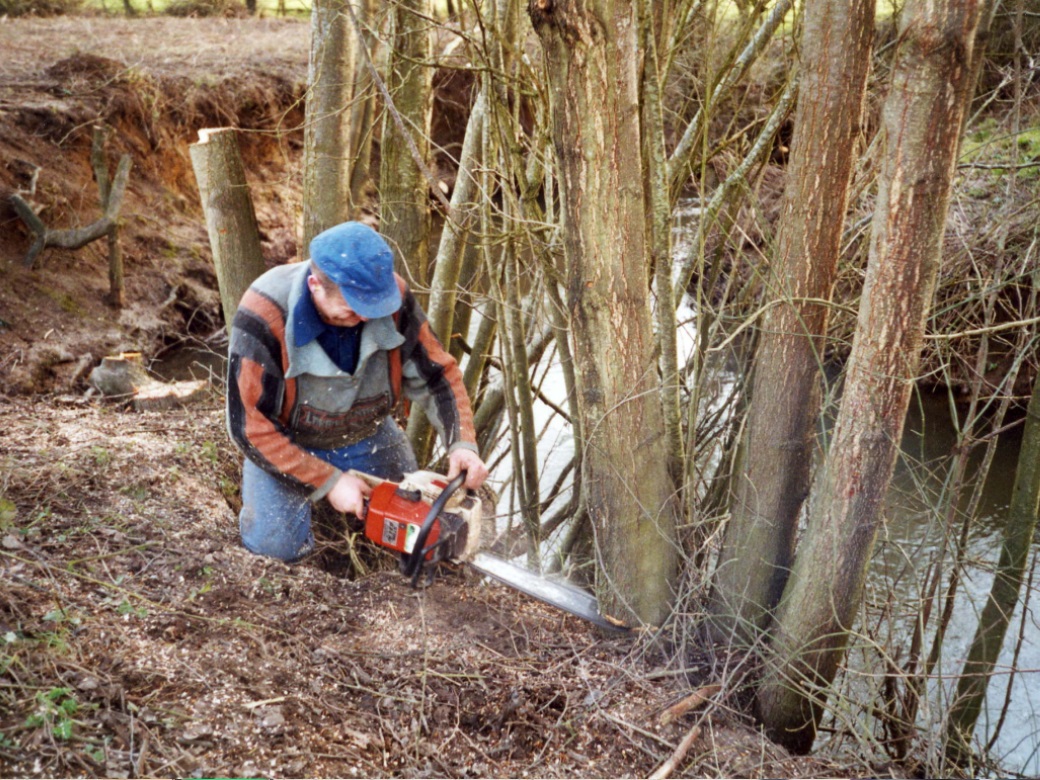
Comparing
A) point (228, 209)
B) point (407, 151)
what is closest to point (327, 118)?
point (407, 151)

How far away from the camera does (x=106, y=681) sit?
98.4 inches

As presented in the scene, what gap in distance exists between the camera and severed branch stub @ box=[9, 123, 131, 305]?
821cm

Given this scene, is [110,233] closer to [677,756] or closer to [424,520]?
[424,520]

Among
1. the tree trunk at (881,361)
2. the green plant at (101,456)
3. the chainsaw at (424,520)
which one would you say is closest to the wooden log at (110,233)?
the green plant at (101,456)

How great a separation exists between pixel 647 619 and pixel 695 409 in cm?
91

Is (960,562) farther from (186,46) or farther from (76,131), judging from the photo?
(186,46)

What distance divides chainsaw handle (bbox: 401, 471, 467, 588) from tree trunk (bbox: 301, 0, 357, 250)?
2051 millimetres

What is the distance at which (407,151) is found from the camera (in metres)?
4.46

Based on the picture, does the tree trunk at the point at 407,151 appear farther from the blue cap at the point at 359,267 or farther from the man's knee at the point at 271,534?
the man's knee at the point at 271,534

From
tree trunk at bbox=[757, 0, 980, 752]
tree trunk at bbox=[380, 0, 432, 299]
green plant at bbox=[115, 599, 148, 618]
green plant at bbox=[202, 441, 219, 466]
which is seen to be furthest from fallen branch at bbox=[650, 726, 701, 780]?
green plant at bbox=[202, 441, 219, 466]

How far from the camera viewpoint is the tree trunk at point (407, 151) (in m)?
4.43

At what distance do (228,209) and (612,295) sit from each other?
2486mm

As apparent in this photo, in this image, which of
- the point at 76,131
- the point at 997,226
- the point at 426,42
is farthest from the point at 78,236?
the point at 997,226

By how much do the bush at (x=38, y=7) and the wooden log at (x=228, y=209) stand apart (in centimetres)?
1119
